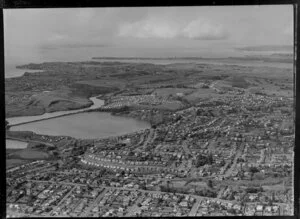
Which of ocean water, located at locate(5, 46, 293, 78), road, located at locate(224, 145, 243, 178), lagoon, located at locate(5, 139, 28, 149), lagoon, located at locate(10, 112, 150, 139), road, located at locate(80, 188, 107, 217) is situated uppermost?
ocean water, located at locate(5, 46, 293, 78)

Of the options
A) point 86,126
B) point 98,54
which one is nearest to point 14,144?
point 86,126

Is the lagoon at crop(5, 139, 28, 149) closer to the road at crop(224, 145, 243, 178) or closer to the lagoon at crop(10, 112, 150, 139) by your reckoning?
the lagoon at crop(10, 112, 150, 139)

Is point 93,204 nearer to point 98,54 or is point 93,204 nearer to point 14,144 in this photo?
point 14,144

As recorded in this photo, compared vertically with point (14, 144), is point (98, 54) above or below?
above

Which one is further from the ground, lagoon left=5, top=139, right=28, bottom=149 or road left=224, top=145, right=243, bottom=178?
lagoon left=5, top=139, right=28, bottom=149

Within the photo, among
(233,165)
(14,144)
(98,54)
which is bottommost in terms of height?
(233,165)

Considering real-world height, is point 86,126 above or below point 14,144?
above

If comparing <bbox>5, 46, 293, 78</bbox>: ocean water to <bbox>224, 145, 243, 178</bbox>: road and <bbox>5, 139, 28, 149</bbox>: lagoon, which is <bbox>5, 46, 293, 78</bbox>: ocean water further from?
<bbox>224, 145, 243, 178</bbox>: road

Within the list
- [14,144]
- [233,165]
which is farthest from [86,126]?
[233,165]

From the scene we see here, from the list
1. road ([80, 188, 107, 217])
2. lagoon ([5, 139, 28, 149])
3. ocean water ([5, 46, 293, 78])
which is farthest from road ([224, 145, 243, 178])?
lagoon ([5, 139, 28, 149])

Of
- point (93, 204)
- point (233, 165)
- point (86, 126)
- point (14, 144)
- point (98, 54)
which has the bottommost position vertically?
point (93, 204)

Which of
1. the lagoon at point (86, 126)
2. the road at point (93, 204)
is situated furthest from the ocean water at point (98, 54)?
the road at point (93, 204)

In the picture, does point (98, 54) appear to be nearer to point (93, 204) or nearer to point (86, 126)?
point (86, 126)

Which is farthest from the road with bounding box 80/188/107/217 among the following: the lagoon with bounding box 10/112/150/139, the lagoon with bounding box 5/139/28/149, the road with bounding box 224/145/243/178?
the road with bounding box 224/145/243/178
